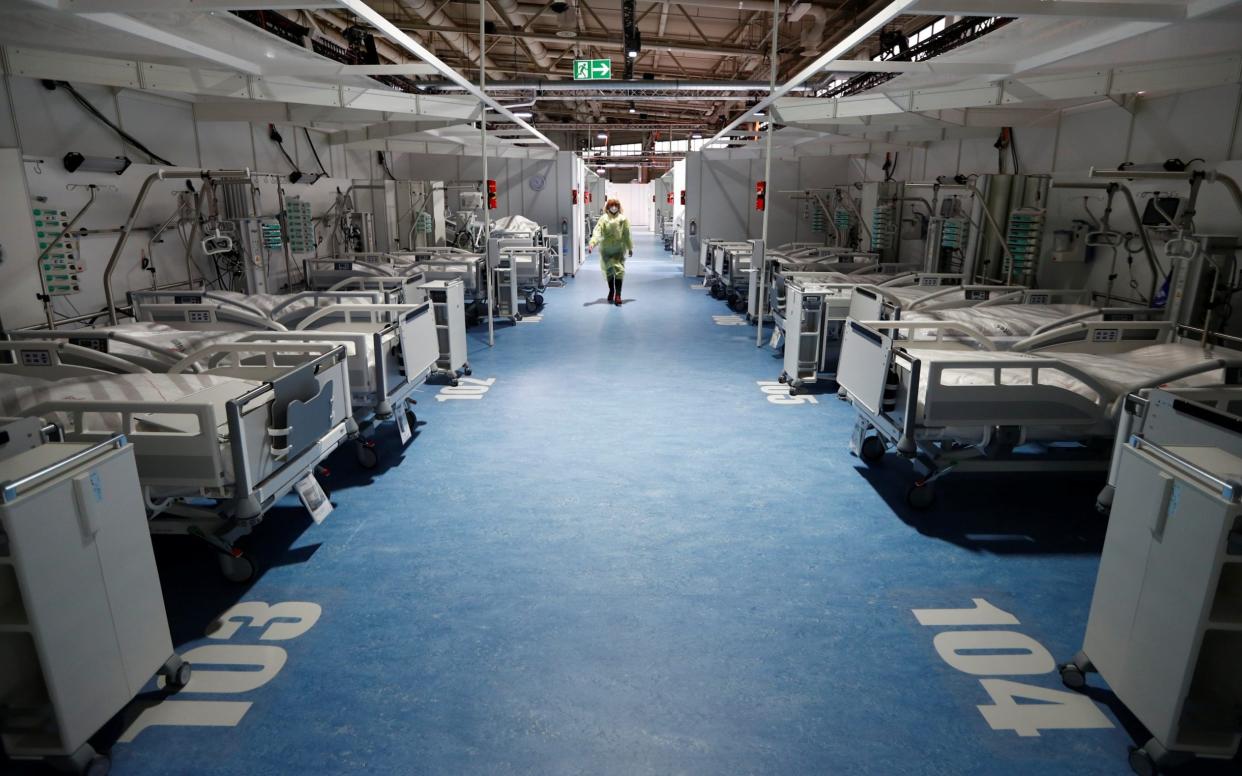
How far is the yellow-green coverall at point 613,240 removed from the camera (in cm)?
1326

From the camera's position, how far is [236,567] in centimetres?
388

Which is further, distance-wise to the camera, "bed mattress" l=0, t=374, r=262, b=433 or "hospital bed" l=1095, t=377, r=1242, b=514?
"bed mattress" l=0, t=374, r=262, b=433

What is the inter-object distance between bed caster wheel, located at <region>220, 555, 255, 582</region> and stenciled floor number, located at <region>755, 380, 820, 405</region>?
207 inches

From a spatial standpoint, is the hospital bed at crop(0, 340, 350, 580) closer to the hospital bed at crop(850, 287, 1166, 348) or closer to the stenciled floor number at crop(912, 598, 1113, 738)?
the stenciled floor number at crop(912, 598, 1113, 738)

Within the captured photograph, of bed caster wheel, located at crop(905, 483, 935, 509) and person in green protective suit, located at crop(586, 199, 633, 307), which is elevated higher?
person in green protective suit, located at crop(586, 199, 633, 307)

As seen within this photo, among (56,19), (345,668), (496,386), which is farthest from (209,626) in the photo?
(496,386)

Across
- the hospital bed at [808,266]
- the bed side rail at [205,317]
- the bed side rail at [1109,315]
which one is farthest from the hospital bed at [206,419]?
the hospital bed at [808,266]

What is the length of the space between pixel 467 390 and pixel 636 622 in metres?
4.88

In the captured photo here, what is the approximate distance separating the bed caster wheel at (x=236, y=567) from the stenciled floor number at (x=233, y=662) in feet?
0.65

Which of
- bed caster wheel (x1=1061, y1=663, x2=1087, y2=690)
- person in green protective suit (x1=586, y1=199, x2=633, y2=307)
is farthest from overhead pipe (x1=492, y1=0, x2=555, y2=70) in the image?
bed caster wheel (x1=1061, y1=663, x2=1087, y2=690)

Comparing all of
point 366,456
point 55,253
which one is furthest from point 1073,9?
point 55,253

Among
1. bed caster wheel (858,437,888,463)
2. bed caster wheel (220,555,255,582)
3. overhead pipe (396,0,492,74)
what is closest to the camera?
bed caster wheel (220,555,255,582)

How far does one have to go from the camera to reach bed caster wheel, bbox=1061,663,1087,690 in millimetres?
3082

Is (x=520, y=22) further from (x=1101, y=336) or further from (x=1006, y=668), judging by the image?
(x=1006, y=668)
